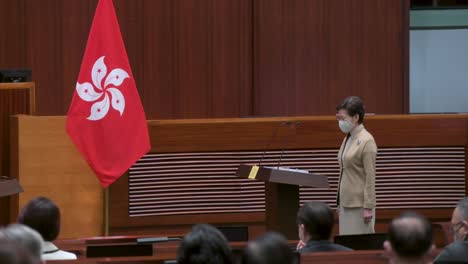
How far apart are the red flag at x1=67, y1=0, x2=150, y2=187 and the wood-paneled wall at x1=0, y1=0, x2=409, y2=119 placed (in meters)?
2.18

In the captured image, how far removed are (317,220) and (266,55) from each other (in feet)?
19.1

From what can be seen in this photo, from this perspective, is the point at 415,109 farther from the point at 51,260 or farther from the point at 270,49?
the point at 51,260

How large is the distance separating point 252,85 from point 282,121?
1771 millimetres

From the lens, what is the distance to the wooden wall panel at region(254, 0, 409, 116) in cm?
1077

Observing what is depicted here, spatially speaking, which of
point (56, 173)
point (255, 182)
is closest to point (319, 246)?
point (56, 173)

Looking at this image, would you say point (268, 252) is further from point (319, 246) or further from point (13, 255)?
point (319, 246)

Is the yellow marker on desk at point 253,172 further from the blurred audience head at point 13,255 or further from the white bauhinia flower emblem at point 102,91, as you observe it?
the blurred audience head at point 13,255

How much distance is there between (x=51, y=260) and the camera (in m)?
4.65

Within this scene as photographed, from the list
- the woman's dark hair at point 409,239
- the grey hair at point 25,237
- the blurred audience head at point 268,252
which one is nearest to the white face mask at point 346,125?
the woman's dark hair at point 409,239

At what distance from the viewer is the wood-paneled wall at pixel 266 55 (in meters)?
10.6

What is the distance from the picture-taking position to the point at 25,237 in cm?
357

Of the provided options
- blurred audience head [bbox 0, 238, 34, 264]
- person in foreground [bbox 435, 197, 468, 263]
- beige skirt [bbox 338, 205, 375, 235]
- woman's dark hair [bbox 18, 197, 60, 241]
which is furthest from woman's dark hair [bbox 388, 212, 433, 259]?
beige skirt [bbox 338, 205, 375, 235]

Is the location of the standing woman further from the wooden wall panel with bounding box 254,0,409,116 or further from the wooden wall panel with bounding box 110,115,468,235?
the wooden wall panel with bounding box 254,0,409,116

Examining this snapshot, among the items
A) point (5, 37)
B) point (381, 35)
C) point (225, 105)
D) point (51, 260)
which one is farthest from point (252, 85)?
point (51, 260)
